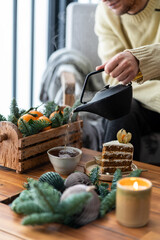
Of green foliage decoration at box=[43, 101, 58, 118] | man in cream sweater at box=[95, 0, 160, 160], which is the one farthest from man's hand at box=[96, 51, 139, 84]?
green foliage decoration at box=[43, 101, 58, 118]

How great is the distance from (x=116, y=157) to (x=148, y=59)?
495 mm

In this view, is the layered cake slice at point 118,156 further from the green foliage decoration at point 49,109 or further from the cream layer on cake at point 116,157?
the green foliage decoration at point 49,109

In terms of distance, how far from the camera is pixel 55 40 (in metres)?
3.29

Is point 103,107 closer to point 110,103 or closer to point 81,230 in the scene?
point 110,103

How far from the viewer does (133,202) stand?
0.84 meters

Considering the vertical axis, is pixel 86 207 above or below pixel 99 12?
below

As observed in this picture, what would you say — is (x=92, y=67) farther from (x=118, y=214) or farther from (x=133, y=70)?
(x=118, y=214)

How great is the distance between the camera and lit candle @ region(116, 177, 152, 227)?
839mm

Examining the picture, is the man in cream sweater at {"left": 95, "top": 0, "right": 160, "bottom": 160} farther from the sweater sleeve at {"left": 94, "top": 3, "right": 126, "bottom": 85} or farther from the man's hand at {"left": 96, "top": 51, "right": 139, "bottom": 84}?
the man's hand at {"left": 96, "top": 51, "right": 139, "bottom": 84}

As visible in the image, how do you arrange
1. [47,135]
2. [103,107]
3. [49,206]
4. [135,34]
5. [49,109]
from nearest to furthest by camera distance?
[49,206]
[103,107]
[47,135]
[49,109]
[135,34]

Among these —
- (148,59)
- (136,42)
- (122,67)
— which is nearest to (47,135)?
(122,67)

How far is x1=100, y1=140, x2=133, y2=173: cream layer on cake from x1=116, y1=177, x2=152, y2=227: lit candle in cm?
38

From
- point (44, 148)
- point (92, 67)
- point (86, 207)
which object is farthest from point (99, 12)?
point (86, 207)

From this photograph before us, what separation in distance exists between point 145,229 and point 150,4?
4.80ft
